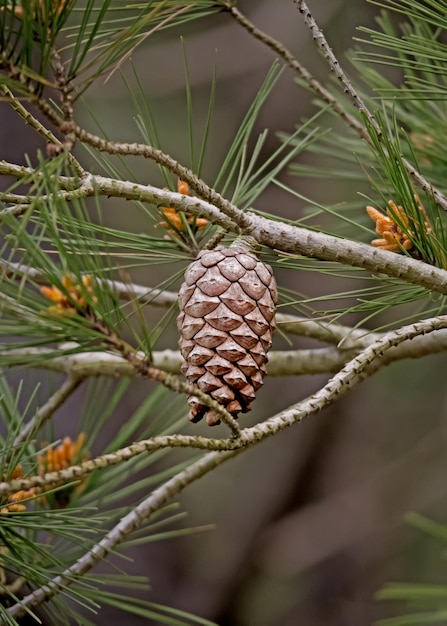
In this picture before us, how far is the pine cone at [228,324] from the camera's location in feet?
2.00

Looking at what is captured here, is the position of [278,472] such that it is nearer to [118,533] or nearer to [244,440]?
[118,533]

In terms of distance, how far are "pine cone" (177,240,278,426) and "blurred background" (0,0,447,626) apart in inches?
62.8

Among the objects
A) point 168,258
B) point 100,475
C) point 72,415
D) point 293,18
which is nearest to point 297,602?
point 72,415

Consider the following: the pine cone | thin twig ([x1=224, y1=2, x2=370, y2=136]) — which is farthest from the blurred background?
the pine cone

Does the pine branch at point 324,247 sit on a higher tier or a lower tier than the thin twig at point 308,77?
lower

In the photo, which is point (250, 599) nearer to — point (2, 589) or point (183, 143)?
point (183, 143)

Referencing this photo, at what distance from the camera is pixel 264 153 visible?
245 centimetres

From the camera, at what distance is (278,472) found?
2.46m

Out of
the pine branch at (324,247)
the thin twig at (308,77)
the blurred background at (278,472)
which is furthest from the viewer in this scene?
the blurred background at (278,472)

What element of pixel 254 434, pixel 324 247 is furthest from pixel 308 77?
pixel 254 434

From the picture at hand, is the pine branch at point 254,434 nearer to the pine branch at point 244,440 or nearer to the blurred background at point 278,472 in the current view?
the pine branch at point 244,440

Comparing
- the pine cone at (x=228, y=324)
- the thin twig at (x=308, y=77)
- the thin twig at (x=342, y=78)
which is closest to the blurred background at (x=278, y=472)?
the thin twig at (x=308, y=77)

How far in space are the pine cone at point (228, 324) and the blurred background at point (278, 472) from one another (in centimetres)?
160

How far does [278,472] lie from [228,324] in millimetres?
1901
